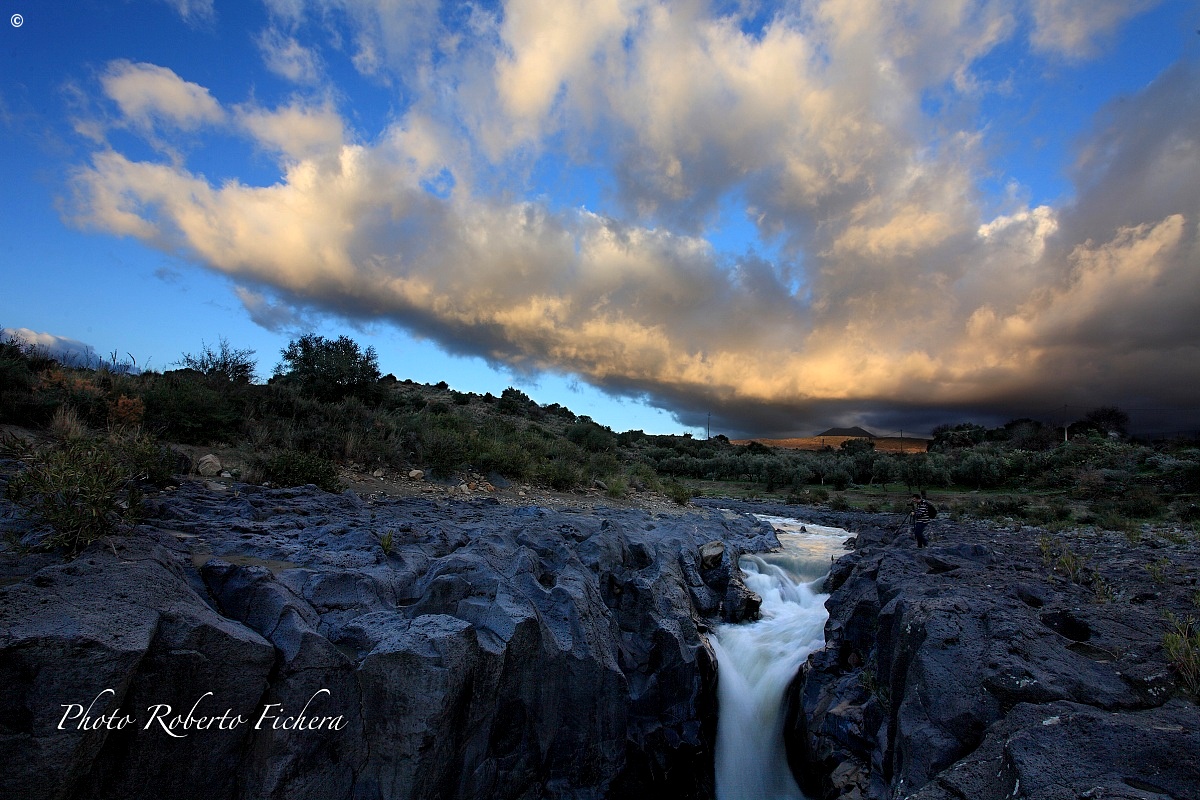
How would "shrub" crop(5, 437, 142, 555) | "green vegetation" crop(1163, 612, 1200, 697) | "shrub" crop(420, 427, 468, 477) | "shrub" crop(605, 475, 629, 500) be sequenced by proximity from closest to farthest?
"green vegetation" crop(1163, 612, 1200, 697)
"shrub" crop(5, 437, 142, 555)
"shrub" crop(420, 427, 468, 477)
"shrub" crop(605, 475, 629, 500)

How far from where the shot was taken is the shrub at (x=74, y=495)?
4277 mm

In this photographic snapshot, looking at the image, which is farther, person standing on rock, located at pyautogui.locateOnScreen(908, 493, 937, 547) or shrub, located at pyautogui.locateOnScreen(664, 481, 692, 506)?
shrub, located at pyautogui.locateOnScreen(664, 481, 692, 506)

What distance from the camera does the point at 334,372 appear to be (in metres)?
21.8

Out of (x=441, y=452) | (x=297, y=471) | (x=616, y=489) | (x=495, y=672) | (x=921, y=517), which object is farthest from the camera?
(x=616, y=489)

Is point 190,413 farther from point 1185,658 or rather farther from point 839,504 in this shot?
point 839,504

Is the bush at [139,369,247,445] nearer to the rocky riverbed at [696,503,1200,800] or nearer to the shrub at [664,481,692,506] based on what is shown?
the rocky riverbed at [696,503,1200,800]

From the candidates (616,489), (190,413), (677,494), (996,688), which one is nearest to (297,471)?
(190,413)

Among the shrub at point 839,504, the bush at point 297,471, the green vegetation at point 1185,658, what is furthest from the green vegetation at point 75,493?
the shrub at point 839,504

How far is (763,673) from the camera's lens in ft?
28.9

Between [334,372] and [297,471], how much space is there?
12511 mm

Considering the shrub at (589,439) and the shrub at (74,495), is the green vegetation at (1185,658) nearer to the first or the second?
the shrub at (74,495)

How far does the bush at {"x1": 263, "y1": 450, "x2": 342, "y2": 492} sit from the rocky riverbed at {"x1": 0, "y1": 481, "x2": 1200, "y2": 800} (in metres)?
1.94

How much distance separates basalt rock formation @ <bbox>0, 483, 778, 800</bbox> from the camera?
337 cm

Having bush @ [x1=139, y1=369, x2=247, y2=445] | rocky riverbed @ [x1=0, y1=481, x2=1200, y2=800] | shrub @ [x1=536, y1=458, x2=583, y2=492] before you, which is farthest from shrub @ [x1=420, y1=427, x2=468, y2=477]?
rocky riverbed @ [x1=0, y1=481, x2=1200, y2=800]
